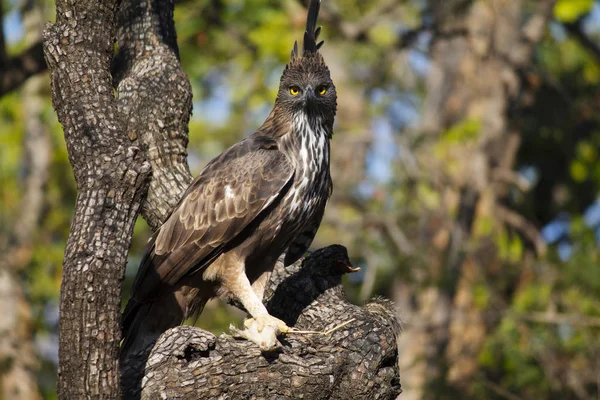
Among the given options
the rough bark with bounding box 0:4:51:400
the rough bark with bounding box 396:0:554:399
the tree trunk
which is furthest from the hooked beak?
the rough bark with bounding box 396:0:554:399

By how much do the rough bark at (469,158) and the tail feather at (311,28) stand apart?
5.46 m

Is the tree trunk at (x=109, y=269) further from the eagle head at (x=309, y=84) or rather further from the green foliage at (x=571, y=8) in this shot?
the green foliage at (x=571, y=8)

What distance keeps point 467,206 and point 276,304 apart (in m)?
6.85

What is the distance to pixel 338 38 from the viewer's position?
1024cm

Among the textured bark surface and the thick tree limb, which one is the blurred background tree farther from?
the textured bark surface

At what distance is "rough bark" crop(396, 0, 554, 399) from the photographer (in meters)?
10.9

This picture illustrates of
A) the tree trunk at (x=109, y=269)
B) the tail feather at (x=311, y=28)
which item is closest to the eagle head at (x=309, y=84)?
the tail feather at (x=311, y=28)

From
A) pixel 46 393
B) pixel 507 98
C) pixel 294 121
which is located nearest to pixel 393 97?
pixel 507 98

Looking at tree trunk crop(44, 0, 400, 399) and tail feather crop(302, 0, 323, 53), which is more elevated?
tail feather crop(302, 0, 323, 53)

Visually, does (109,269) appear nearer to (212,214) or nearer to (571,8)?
(212,214)

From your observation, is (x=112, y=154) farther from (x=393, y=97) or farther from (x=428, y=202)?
(x=393, y=97)

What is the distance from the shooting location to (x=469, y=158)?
11719 mm

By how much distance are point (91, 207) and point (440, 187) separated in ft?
26.6

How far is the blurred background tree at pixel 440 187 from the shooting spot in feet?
31.8
